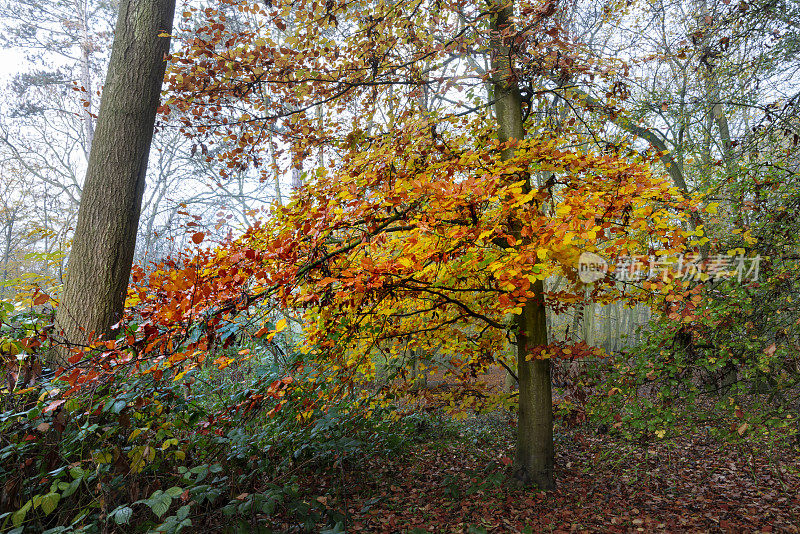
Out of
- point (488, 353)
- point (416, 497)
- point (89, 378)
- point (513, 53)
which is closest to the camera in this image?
point (89, 378)

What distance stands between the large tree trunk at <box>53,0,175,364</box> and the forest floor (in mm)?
2242

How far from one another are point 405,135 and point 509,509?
3980 millimetres

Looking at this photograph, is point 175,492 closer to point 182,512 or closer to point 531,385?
point 182,512

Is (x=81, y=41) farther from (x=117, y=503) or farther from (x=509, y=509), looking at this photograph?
(x=509, y=509)

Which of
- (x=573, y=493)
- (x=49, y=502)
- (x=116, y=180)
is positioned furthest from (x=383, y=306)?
(x=573, y=493)

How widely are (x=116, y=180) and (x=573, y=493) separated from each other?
5.59 metres

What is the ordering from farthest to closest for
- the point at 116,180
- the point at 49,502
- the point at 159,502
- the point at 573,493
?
the point at 573,493 → the point at 116,180 → the point at 159,502 → the point at 49,502

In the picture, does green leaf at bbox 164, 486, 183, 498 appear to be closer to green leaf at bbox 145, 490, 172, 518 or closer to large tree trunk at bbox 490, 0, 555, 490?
green leaf at bbox 145, 490, 172, 518

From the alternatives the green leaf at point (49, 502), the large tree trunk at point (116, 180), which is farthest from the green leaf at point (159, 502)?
the large tree trunk at point (116, 180)

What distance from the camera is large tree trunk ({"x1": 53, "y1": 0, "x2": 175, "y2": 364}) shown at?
2.92m

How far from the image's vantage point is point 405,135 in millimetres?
3848

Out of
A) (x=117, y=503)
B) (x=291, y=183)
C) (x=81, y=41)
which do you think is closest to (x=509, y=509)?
(x=117, y=503)

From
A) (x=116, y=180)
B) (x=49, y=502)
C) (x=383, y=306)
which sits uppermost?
(x=116, y=180)

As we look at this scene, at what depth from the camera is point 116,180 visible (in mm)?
3039
